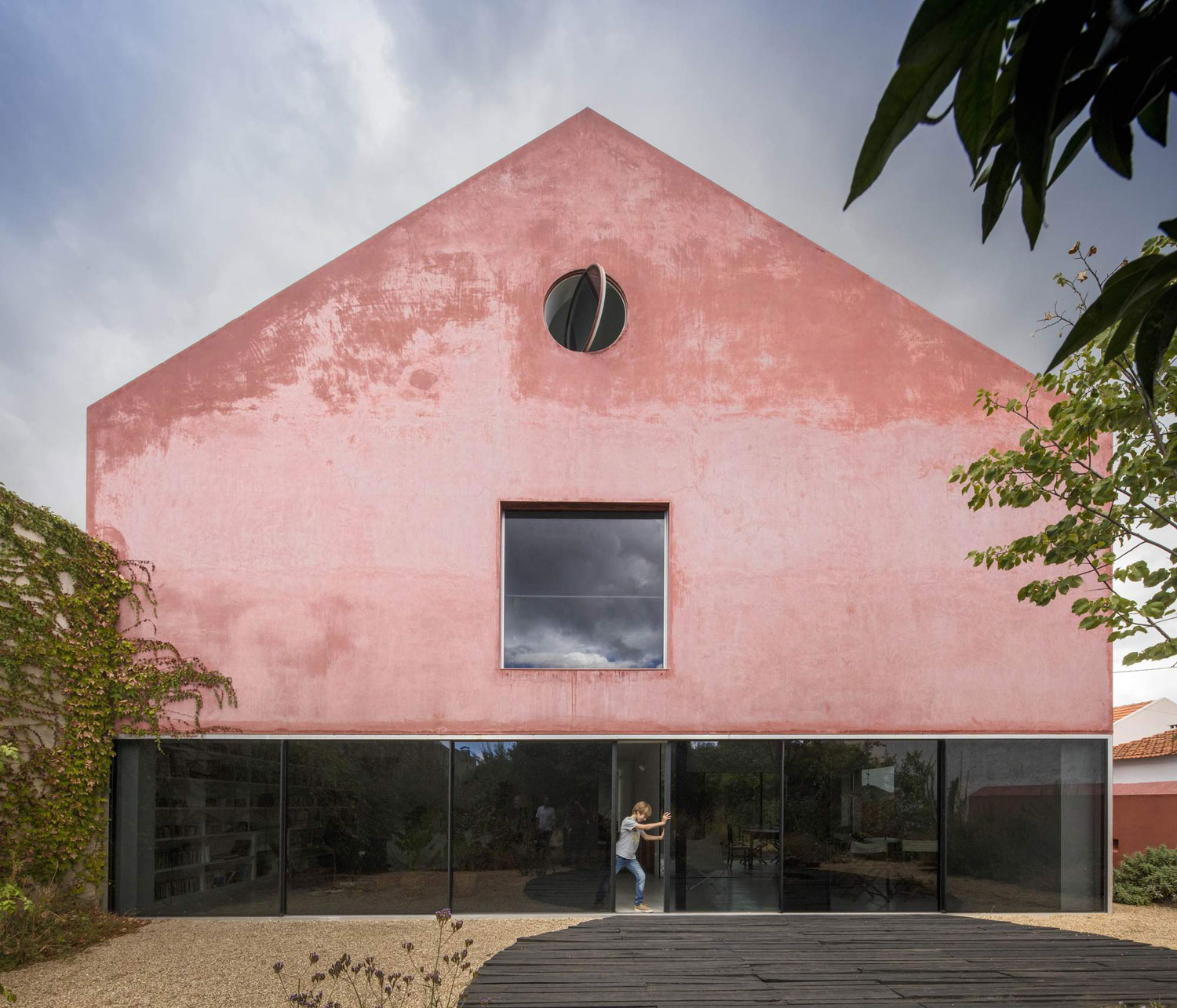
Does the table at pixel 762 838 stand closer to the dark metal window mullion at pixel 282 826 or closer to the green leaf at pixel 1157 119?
the dark metal window mullion at pixel 282 826

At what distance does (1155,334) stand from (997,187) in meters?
0.46

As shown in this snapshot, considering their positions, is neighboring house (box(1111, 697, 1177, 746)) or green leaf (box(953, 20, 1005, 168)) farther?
neighboring house (box(1111, 697, 1177, 746))

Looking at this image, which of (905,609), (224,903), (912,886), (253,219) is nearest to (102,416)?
(224,903)

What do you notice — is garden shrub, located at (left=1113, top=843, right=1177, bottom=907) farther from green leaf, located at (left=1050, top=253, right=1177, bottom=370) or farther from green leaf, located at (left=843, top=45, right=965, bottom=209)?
green leaf, located at (left=843, top=45, right=965, bottom=209)

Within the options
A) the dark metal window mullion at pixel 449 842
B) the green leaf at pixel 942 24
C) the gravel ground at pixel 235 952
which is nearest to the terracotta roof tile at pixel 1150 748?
the gravel ground at pixel 235 952

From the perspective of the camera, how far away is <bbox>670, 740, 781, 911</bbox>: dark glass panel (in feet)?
29.5

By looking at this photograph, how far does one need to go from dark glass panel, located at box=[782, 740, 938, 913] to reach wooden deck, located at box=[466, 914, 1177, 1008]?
115 inches

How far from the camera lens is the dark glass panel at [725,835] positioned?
8984 mm

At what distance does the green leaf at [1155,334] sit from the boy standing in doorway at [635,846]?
821 centimetres

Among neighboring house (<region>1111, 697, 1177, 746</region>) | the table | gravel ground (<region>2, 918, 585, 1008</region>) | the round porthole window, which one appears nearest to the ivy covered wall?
gravel ground (<region>2, 918, 585, 1008</region>)

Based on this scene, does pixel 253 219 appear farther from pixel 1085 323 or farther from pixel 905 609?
pixel 1085 323

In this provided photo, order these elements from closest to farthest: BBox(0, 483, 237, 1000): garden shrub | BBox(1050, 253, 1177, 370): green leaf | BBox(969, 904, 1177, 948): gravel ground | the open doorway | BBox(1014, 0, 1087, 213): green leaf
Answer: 1. BBox(1014, 0, 1087, 213): green leaf
2. BBox(1050, 253, 1177, 370): green leaf
3. BBox(0, 483, 237, 1000): garden shrub
4. BBox(969, 904, 1177, 948): gravel ground
5. the open doorway

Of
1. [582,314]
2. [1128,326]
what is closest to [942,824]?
[582,314]

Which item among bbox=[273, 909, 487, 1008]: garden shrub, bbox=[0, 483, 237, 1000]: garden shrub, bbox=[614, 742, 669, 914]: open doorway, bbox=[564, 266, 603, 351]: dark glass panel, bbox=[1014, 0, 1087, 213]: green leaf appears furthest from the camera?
bbox=[564, 266, 603, 351]: dark glass panel
